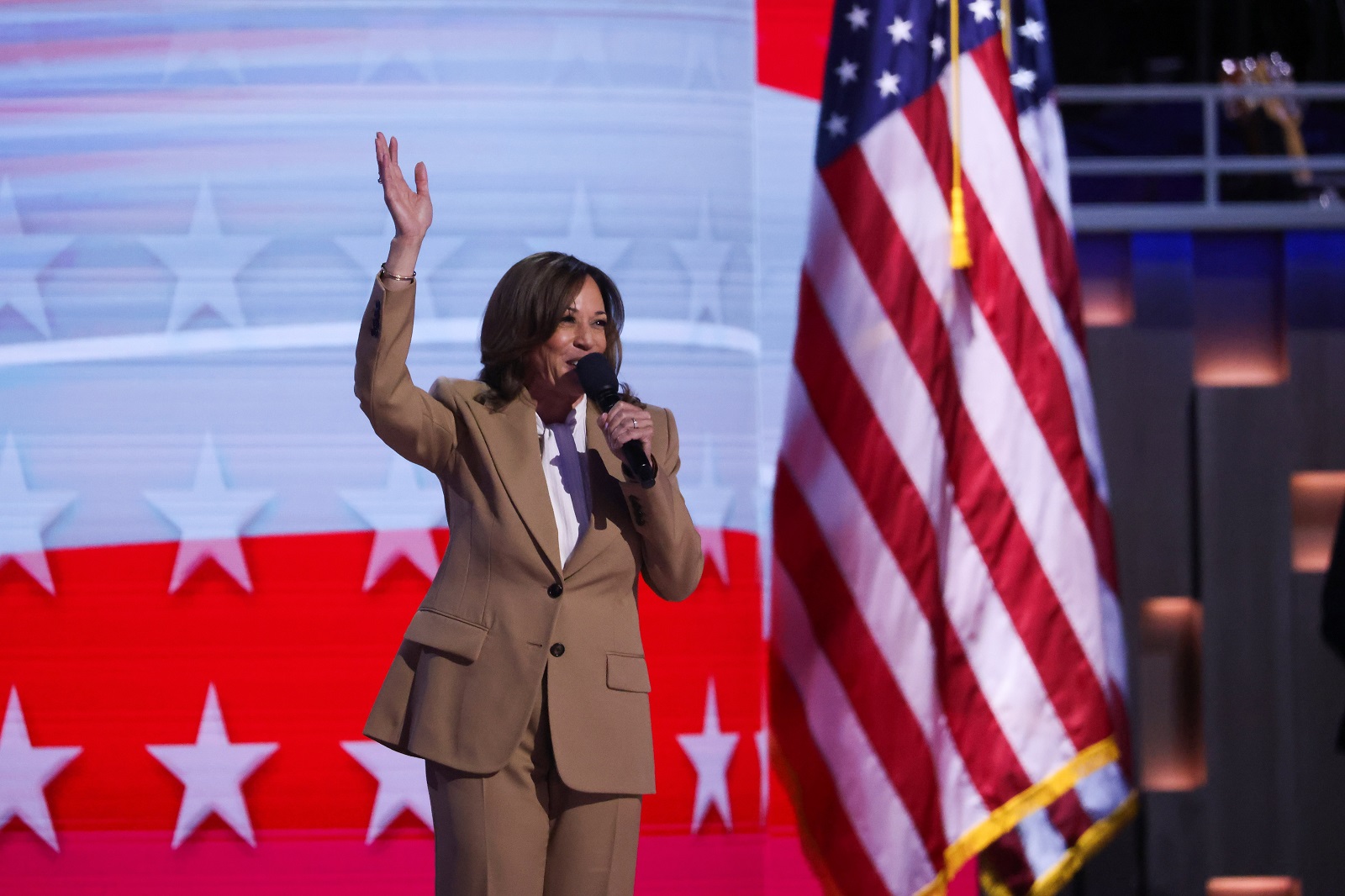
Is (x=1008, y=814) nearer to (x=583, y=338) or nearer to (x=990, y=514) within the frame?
(x=990, y=514)

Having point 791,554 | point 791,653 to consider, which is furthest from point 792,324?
point 791,653

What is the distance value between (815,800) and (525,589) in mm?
1363

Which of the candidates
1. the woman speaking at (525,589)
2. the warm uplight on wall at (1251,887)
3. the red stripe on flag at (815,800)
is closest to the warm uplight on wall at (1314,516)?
the warm uplight on wall at (1251,887)

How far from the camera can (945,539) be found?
2830 millimetres

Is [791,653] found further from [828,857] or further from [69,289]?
[69,289]

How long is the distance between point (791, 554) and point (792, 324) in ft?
1.87

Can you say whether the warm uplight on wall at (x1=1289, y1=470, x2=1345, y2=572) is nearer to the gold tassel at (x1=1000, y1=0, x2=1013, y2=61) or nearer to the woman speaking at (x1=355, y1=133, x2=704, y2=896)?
the gold tassel at (x1=1000, y1=0, x2=1013, y2=61)

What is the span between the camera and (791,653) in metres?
2.86

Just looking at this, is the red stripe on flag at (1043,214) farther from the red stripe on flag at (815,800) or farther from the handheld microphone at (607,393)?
the handheld microphone at (607,393)

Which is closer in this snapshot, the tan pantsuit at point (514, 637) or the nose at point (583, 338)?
the tan pantsuit at point (514, 637)

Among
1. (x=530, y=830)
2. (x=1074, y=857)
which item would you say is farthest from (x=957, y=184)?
(x=530, y=830)

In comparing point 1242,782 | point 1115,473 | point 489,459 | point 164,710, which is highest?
point 489,459

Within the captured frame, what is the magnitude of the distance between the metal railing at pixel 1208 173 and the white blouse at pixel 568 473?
2042 mm

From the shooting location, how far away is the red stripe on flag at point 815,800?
110 inches
